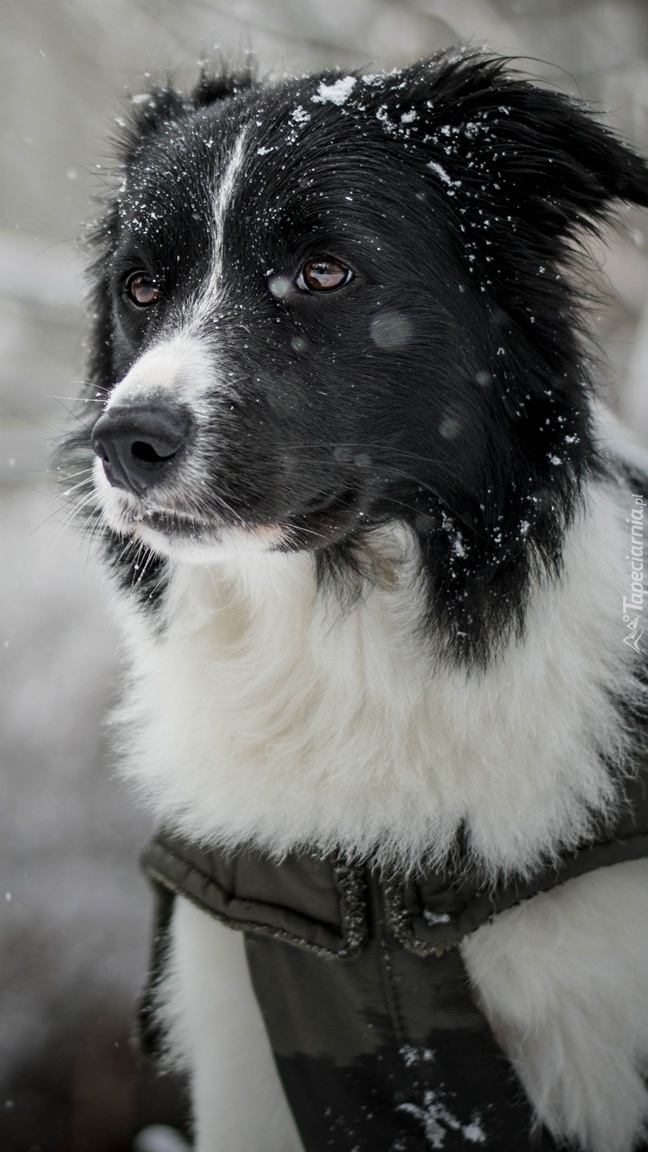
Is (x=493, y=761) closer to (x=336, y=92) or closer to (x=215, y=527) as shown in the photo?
(x=215, y=527)

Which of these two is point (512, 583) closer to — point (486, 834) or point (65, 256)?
point (486, 834)

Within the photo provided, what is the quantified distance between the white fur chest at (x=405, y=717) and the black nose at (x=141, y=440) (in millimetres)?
406

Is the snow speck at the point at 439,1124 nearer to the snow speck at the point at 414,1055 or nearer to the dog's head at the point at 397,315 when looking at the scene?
the snow speck at the point at 414,1055

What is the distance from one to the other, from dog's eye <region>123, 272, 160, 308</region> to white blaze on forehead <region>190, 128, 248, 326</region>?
0.65ft

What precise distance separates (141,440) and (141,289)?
2.26 ft

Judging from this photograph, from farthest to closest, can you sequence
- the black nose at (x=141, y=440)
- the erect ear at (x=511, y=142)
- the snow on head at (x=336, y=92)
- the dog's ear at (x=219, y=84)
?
the dog's ear at (x=219, y=84) → the snow on head at (x=336, y=92) → the erect ear at (x=511, y=142) → the black nose at (x=141, y=440)

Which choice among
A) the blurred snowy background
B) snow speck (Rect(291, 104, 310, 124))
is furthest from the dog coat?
the blurred snowy background

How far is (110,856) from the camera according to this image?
5.25m

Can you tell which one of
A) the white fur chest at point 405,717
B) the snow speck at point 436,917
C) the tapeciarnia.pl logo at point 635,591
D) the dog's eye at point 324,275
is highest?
the dog's eye at point 324,275

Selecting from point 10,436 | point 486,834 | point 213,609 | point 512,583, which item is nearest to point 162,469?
point 213,609

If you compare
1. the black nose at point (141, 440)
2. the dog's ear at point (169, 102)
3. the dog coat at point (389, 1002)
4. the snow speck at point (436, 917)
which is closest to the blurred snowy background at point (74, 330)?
the dog's ear at point (169, 102)

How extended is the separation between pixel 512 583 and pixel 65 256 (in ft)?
13.4

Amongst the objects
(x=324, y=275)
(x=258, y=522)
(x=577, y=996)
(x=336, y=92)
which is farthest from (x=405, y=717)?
(x=336, y=92)

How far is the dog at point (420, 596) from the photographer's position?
2.10 metres
